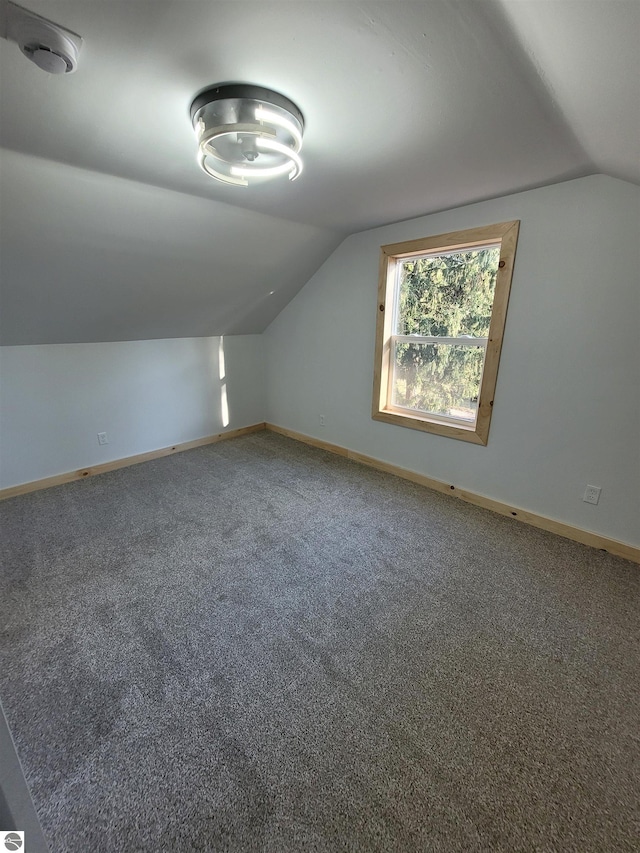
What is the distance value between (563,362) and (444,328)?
0.89m

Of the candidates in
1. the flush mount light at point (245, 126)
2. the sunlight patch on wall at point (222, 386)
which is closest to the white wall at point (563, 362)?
the flush mount light at point (245, 126)

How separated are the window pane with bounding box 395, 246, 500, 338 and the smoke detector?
2418 mm

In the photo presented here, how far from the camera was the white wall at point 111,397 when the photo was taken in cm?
281

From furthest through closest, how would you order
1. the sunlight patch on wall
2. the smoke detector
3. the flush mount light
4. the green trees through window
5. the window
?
the sunlight patch on wall → the green trees through window → the window → the flush mount light → the smoke detector

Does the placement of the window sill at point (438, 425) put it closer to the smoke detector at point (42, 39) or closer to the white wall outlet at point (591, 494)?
the white wall outlet at point (591, 494)

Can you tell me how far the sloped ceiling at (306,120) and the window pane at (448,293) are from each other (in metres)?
0.39

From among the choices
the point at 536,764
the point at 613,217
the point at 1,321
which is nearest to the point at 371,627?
the point at 536,764

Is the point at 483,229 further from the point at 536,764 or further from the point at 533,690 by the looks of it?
the point at 536,764

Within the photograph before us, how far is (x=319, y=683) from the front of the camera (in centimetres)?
148

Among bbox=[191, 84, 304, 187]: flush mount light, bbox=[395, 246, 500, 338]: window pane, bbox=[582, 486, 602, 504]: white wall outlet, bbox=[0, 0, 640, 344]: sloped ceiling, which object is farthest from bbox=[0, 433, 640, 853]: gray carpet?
bbox=[191, 84, 304, 187]: flush mount light

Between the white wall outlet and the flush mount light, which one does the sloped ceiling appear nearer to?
the flush mount light

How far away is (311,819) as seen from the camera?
42.2 inches

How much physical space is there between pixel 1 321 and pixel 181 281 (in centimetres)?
121

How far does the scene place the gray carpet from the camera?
1078mm
